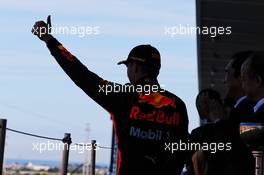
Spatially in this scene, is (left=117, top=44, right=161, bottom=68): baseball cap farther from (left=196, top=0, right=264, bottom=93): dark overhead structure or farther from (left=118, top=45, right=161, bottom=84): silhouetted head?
(left=196, top=0, right=264, bottom=93): dark overhead structure

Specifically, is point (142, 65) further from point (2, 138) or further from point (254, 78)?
point (2, 138)

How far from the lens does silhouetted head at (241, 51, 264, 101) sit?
2.98 metres

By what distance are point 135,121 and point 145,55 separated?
0.38m

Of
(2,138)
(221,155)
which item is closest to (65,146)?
(2,138)

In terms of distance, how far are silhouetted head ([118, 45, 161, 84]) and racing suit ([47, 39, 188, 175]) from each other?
0.30 feet

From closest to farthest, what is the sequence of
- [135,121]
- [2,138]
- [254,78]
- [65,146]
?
[254,78] < [135,121] < [2,138] < [65,146]

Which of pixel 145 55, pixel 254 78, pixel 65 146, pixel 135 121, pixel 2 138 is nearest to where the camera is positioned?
pixel 254 78

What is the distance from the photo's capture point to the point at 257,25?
12.2m

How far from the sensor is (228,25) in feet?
40.4

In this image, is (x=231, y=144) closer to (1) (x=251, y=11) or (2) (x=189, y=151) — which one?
(2) (x=189, y=151)

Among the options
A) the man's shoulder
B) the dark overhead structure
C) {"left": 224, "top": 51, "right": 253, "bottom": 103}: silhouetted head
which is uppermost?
the dark overhead structure

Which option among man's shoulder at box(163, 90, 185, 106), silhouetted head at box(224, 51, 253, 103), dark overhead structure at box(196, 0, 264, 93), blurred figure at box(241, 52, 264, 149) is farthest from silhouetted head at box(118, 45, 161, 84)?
dark overhead structure at box(196, 0, 264, 93)

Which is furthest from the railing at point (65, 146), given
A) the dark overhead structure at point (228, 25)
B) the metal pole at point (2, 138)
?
the dark overhead structure at point (228, 25)

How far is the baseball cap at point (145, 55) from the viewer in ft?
12.7
